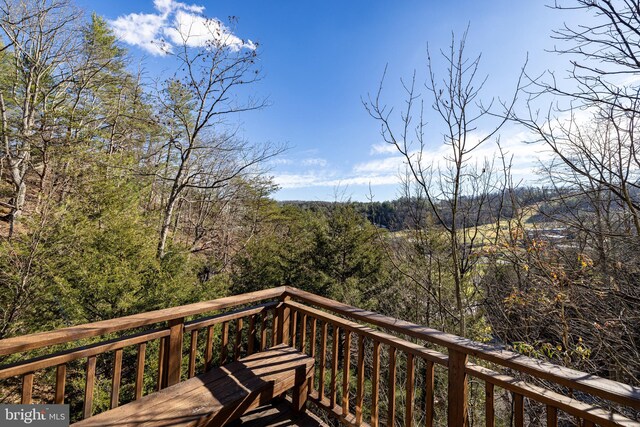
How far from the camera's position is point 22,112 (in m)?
9.80

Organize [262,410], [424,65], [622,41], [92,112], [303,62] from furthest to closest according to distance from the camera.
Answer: [92,112], [303,62], [424,65], [262,410], [622,41]

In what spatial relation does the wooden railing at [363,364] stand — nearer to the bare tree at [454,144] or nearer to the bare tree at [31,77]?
the bare tree at [454,144]

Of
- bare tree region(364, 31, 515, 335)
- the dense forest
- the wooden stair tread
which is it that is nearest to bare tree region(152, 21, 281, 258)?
the dense forest

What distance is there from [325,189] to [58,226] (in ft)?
24.8

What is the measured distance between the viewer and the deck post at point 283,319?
8.76 feet

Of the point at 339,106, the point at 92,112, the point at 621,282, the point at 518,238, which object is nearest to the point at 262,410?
the point at 518,238

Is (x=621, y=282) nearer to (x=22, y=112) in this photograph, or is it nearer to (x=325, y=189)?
(x=325, y=189)

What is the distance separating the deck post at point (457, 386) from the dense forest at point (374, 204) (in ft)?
5.69

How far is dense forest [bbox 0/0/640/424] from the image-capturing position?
2.60 m

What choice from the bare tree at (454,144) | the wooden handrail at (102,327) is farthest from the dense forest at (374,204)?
the wooden handrail at (102,327)

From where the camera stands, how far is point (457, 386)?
4.75 feet

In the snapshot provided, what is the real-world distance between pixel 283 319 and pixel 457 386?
1.64 metres

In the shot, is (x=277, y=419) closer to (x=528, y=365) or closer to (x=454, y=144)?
(x=528, y=365)

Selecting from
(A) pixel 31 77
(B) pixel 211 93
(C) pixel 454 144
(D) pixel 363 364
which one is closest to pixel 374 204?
(C) pixel 454 144
